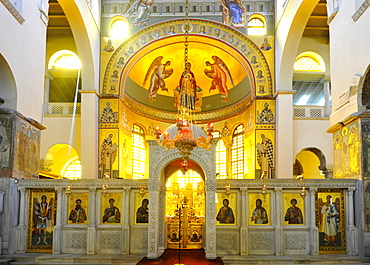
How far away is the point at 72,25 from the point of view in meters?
18.2

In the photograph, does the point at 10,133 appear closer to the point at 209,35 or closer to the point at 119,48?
the point at 119,48

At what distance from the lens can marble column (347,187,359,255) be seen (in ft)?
42.8

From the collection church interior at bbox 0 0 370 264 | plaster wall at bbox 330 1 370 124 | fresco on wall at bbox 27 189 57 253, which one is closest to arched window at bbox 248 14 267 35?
church interior at bbox 0 0 370 264

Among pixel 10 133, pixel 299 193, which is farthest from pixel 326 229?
pixel 10 133

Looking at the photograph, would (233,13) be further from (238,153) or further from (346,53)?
(346,53)

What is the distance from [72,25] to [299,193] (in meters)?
10.6

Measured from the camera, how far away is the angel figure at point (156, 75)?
22203mm

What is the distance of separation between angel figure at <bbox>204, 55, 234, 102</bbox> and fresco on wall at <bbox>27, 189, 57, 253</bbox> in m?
11.0

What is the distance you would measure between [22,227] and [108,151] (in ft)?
22.2

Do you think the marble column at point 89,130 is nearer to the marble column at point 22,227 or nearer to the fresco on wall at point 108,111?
the fresco on wall at point 108,111

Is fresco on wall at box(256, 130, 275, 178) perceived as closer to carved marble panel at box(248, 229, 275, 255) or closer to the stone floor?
carved marble panel at box(248, 229, 275, 255)

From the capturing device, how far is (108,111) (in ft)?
65.6

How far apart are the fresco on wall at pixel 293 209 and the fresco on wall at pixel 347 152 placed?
4.97ft

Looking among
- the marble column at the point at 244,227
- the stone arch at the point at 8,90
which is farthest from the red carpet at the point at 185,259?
the stone arch at the point at 8,90
